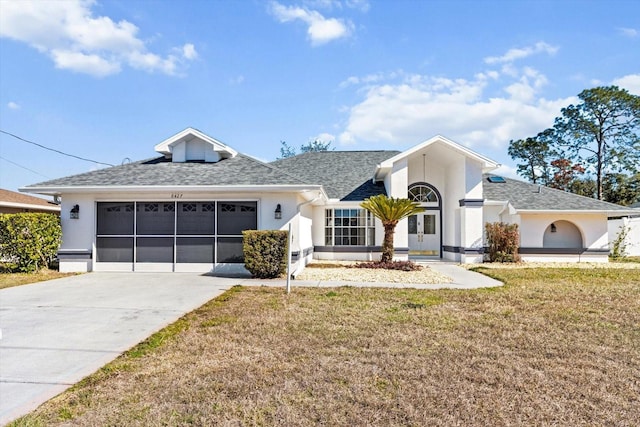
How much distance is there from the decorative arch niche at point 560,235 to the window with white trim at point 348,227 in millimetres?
9022

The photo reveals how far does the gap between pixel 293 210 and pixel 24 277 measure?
8.32m

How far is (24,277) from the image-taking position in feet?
37.7

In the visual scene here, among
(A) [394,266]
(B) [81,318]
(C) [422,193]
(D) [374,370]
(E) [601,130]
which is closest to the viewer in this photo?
(D) [374,370]

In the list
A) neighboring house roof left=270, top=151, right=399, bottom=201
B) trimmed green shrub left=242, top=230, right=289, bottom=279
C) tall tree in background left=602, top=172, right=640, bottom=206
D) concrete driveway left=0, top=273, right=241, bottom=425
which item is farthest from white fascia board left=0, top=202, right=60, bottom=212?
tall tree in background left=602, top=172, right=640, bottom=206

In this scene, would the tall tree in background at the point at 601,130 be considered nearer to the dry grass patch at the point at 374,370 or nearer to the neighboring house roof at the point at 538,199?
A: the neighboring house roof at the point at 538,199

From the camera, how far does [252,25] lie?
13836 mm

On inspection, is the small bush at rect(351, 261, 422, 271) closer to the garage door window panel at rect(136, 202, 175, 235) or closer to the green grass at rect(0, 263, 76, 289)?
the garage door window panel at rect(136, 202, 175, 235)

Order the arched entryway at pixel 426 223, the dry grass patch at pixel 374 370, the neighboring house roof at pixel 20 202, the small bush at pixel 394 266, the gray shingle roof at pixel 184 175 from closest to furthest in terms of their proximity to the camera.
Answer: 1. the dry grass patch at pixel 374 370
2. the gray shingle roof at pixel 184 175
3. the small bush at pixel 394 266
4. the arched entryway at pixel 426 223
5. the neighboring house roof at pixel 20 202

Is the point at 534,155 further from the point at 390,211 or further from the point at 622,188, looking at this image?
the point at 390,211

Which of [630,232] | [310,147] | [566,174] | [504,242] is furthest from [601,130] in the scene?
[310,147]

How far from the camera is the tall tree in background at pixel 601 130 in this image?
101 ft

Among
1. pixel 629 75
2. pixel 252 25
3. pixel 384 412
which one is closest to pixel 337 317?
pixel 384 412

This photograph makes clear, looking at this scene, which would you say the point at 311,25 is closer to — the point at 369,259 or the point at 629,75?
the point at 369,259

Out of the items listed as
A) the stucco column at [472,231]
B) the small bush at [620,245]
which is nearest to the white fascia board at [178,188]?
the stucco column at [472,231]
